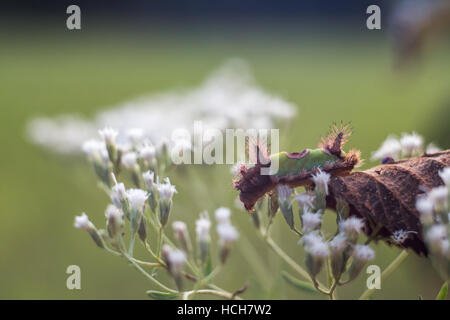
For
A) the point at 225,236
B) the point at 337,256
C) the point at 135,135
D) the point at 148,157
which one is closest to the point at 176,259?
the point at 225,236

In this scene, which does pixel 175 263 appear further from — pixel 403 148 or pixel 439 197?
pixel 403 148

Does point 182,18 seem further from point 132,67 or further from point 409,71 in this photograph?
point 409,71

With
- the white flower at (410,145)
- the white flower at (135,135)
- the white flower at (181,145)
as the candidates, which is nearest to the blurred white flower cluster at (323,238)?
the white flower at (410,145)

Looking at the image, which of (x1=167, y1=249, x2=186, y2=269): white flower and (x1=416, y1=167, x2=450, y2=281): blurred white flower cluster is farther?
(x1=167, y1=249, x2=186, y2=269): white flower

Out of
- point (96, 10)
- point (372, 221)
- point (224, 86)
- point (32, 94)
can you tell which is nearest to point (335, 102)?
point (224, 86)

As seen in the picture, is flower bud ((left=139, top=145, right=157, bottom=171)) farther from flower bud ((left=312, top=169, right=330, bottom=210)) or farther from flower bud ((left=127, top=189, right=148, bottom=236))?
flower bud ((left=312, top=169, right=330, bottom=210))

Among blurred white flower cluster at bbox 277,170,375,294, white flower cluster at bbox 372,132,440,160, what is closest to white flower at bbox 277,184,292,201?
blurred white flower cluster at bbox 277,170,375,294
